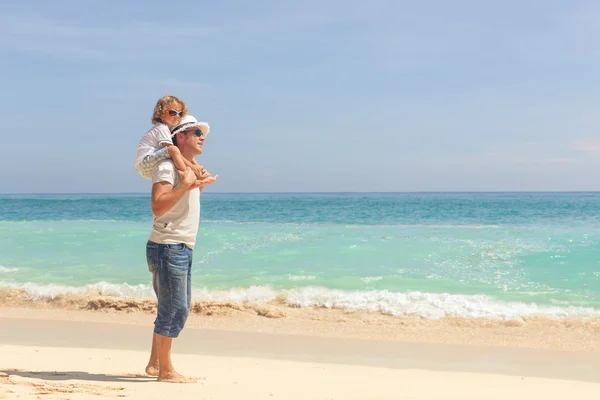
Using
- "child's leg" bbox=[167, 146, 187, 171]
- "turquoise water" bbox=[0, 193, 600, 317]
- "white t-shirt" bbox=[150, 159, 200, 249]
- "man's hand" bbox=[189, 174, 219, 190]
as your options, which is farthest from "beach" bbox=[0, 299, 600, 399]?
"child's leg" bbox=[167, 146, 187, 171]

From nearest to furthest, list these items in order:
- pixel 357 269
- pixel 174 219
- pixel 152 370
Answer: pixel 174 219 < pixel 152 370 < pixel 357 269

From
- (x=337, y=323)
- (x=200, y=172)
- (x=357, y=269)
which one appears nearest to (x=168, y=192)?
(x=200, y=172)

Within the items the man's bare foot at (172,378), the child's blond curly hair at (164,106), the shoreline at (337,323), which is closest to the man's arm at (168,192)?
the child's blond curly hair at (164,106)

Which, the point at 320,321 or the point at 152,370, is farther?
the point at 320,321

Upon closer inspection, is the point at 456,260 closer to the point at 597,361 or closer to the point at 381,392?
the point at 597,361

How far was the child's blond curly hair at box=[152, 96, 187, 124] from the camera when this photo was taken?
3.78 meters

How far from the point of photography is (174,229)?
369 centimetres

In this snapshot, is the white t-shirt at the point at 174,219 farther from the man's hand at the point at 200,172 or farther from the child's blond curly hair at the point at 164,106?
the child's blond curly hair at the point at 164,106

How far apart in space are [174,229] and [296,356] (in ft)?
7.42

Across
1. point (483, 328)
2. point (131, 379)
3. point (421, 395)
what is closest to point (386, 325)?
point (483, 328)

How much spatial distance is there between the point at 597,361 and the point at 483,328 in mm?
1673

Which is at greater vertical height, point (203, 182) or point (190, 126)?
point (190, 126)

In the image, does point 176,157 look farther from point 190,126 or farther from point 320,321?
point 320,321

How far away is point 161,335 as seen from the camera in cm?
382
